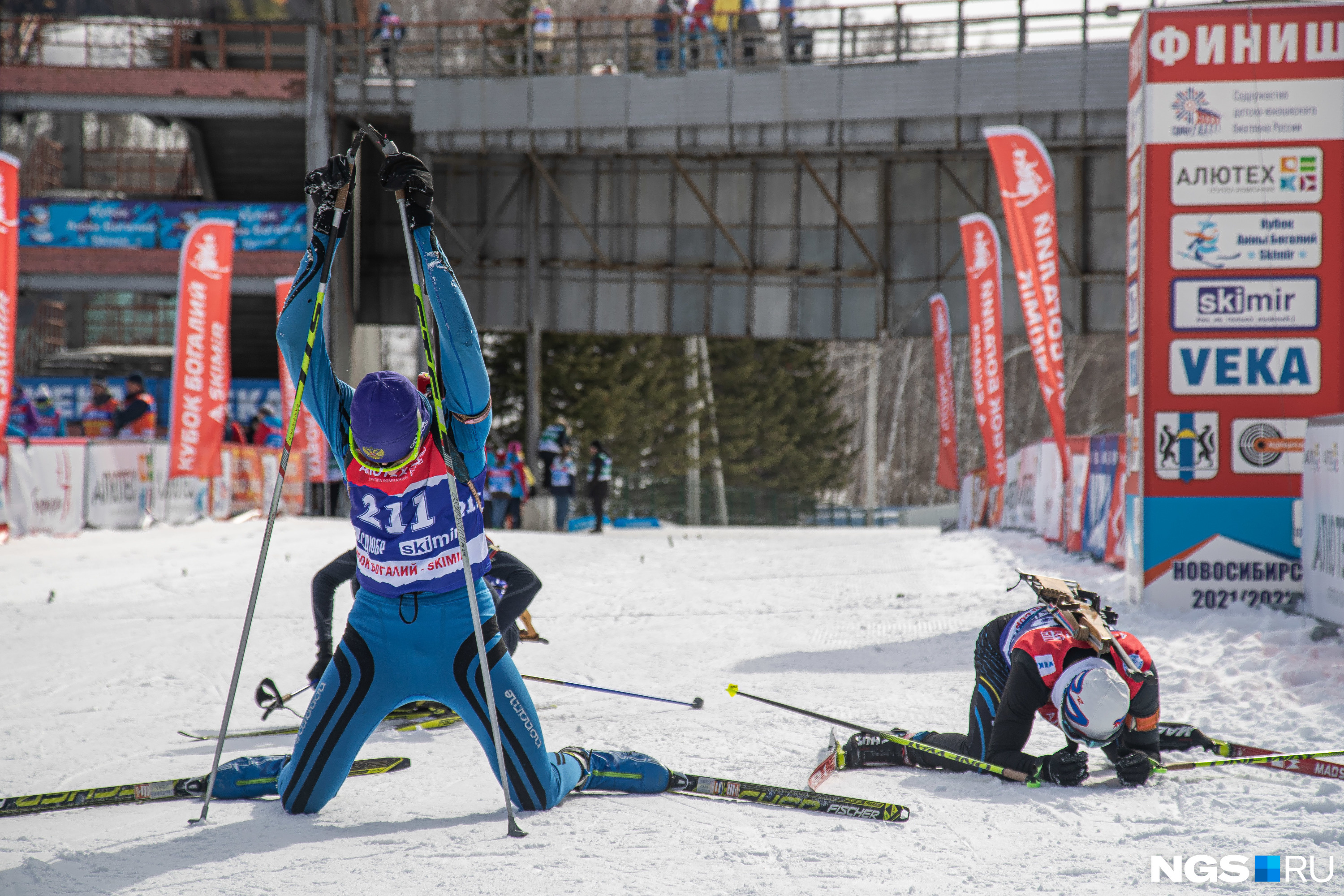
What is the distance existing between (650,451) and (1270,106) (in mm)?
25790

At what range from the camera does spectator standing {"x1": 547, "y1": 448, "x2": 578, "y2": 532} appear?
1873cm

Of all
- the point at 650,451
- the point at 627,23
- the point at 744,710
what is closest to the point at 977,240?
the point at 627,23

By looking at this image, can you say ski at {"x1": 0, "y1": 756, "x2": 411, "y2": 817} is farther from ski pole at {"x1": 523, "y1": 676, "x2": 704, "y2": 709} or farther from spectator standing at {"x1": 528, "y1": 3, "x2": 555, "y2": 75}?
spectator standing at {"x1": 528, "y1": 3, "x2": 555, "y2": 75}

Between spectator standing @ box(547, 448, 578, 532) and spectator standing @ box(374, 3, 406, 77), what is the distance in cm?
1021

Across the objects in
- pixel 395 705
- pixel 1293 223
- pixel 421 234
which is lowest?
pixel 395 705

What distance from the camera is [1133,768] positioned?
4062mm

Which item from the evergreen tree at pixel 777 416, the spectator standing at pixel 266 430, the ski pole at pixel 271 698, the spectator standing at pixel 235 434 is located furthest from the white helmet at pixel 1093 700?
the evergreen tree at pixel 777 416

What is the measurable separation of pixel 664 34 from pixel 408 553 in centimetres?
2093

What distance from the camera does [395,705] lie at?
11.6 ft

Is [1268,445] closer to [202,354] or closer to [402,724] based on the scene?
[402,724]

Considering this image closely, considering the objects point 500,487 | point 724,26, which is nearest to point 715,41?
point 724,26

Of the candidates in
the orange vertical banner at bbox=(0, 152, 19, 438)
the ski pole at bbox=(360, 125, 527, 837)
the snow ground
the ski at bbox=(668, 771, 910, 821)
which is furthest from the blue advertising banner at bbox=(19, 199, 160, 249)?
the ski at bbox=(668, 771, 910, 821)

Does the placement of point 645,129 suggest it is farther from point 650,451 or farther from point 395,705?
point 395,705

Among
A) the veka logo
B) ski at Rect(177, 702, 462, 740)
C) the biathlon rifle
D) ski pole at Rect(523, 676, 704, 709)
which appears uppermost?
the veka logo
